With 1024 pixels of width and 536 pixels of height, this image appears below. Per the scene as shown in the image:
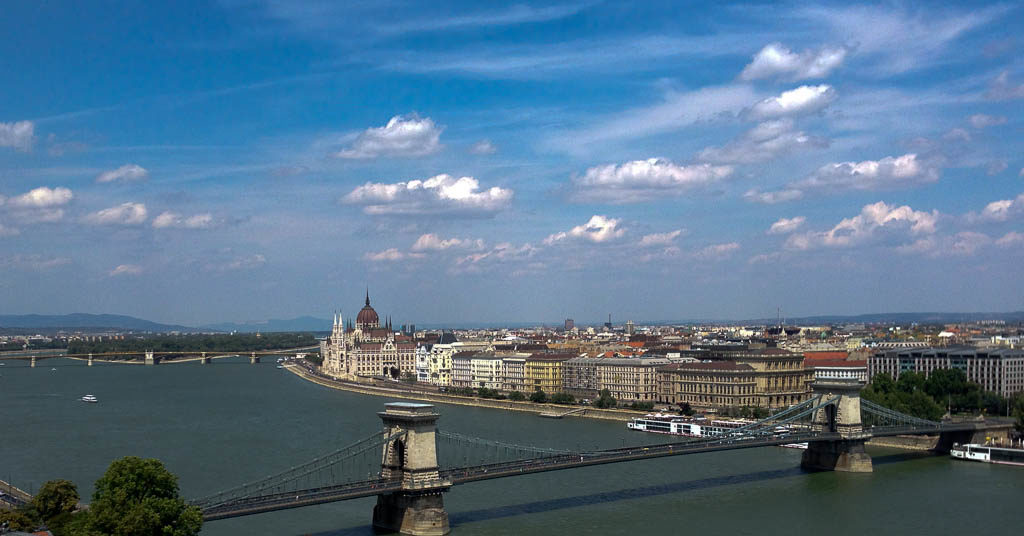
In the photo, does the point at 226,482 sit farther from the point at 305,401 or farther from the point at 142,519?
the point at 305,401

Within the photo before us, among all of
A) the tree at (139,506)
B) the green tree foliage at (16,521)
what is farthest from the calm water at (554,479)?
the tree at (139,506)

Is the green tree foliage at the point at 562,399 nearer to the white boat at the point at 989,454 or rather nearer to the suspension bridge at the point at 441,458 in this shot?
the suspension bridge at the point at 441,458

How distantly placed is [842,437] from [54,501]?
2127 cm

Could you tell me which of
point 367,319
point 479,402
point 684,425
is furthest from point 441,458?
point 367,319

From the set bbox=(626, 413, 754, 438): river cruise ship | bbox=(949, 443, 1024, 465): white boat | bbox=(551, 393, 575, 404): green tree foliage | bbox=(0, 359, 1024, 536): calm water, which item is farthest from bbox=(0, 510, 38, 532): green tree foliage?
bbox=(551, 393, 575, 404): green tree foliage

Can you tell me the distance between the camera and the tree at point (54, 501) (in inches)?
797

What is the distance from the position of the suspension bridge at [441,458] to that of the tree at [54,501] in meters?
2.73

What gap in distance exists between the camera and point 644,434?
40000mm

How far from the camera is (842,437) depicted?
101 ft

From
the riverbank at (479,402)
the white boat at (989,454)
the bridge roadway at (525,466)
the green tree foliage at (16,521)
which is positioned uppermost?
the bridge roadway at (525,466)

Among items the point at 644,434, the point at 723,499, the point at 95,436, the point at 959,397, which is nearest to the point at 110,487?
the point at 723,499

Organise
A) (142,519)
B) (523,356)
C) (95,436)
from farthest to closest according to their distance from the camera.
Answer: (523,356)
(95,436)
(142,519)

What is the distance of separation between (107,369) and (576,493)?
7856cm

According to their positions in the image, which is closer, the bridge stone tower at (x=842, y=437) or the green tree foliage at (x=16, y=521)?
the green tree foliage at (x=16, y=521)
